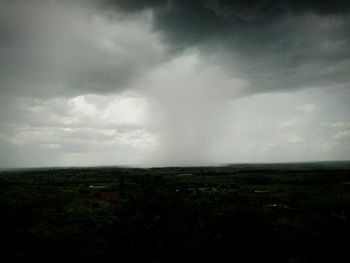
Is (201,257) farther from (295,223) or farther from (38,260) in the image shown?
(295,223)

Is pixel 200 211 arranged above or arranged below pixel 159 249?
above

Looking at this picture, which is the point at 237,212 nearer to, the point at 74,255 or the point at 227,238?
the point at 227,238

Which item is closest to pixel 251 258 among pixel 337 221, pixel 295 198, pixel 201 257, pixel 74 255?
pixel 201 257

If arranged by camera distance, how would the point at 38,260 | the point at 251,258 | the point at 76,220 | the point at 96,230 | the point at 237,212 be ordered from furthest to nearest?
1. the point at 76,220
2. the point at 96,230
3. the point at 237,212
4. the point at 251,258
5. the point at 38,260

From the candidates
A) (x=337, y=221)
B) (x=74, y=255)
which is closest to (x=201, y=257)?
(x=74, y=255)

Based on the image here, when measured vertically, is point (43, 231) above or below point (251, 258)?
above

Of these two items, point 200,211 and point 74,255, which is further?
point 200,211

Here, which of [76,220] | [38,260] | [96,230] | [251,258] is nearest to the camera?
[38,260]

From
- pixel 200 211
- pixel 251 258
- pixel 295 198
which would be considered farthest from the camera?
pixel 295 198

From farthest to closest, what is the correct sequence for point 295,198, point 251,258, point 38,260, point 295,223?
point 295,198 → point 295,223 → point 251,258 → point 38,260
